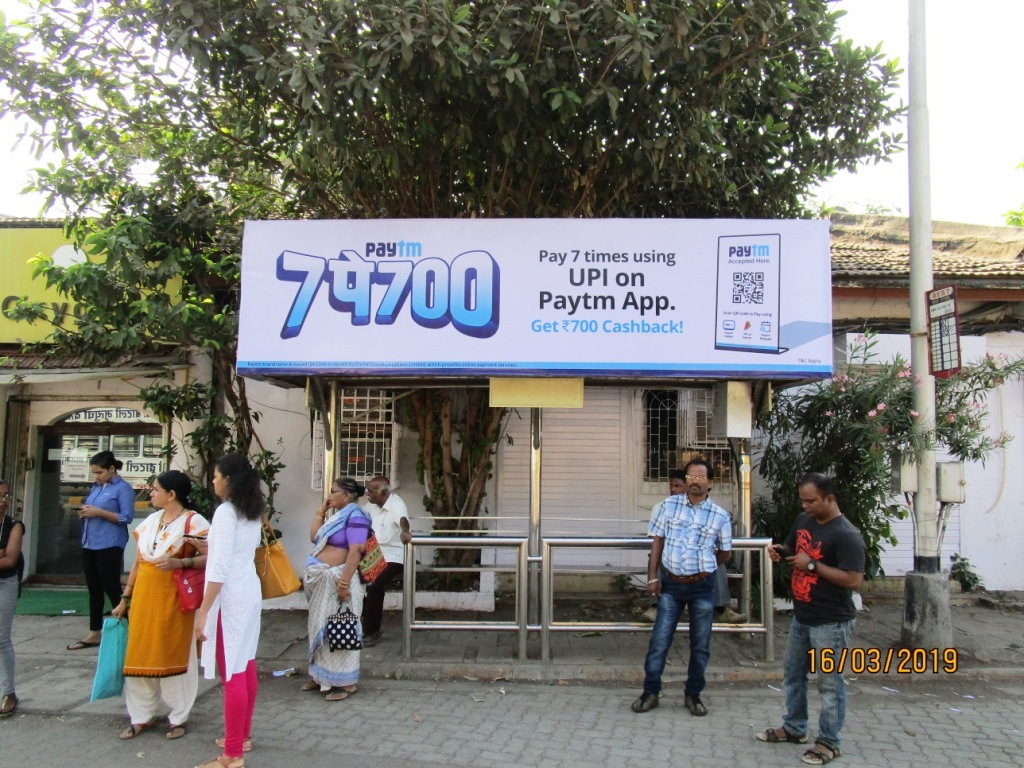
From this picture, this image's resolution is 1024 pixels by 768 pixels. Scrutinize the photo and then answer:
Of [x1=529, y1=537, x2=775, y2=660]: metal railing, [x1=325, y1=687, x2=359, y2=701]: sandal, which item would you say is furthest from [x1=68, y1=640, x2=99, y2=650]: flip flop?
[x1=529, y1=537, x2=775, y2=660]: metal railing

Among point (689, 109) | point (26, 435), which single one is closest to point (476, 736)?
point (689, 109)

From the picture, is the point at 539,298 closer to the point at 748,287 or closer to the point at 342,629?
the point at 748,287

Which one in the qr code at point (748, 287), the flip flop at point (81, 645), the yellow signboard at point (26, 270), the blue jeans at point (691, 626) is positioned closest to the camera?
the blue jeans at point (691, 626)

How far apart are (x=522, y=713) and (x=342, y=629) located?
1403mm

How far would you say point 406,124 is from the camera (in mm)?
7062

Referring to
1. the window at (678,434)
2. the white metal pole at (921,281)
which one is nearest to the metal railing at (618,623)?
the white metal pole at (921,281)

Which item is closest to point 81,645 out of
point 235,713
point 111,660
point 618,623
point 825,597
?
point 111,660

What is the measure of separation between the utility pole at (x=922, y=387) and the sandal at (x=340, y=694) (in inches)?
184

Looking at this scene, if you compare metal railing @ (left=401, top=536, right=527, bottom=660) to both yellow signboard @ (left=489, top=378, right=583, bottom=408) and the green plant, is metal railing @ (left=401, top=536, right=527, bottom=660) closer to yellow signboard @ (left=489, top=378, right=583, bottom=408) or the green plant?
yellow signboard @ (left=489, top=378, right=583, bottom=408)

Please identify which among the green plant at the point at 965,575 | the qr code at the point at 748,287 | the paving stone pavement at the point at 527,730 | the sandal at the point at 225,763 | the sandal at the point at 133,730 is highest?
the qr code at the point at 748,287

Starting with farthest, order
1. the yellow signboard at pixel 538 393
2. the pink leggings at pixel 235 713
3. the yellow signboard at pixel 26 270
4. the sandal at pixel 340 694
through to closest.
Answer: the yellow signboard at pixel 26 270
the yellow signboard at pixel 538 393
the sandal at pixel 340 694
the pink leggings at pixel 235 713

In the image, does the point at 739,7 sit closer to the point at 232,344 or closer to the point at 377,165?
the point at 377,165

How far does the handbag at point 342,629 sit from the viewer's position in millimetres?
5488
